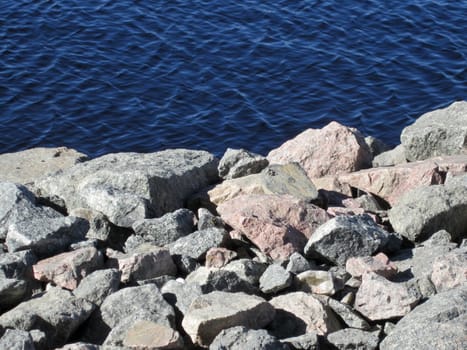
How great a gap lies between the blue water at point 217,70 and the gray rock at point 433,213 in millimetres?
7702

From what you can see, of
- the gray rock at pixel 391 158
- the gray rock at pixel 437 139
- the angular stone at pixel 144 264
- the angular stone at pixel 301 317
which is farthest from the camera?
the gray rock at pixel 391 158

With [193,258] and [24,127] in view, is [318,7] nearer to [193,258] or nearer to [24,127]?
[24,127]

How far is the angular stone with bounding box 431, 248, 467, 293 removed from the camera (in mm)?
10359

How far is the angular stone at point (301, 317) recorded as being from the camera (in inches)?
384

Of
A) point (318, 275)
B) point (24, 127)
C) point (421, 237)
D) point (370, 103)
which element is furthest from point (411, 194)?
point (24, 127)

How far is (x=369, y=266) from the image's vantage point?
36.2ft

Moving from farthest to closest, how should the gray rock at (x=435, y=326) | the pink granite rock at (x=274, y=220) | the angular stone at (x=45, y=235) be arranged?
the pink granite rock at (x=274, y=220) → the angular stone at (x=45, y=235) → the gray rock at (x=435, y=326)

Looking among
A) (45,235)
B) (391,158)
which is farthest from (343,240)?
(391,158)

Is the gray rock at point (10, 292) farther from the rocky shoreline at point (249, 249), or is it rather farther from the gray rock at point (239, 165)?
the gray rock at point (239, 165)

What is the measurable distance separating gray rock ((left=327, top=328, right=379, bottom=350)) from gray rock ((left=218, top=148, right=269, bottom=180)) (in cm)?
503

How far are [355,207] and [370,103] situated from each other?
28.6 feet

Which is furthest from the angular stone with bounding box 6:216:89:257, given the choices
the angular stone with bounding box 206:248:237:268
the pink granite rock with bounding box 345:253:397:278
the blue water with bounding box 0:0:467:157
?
the blue water with bounding box 0:0:467:157

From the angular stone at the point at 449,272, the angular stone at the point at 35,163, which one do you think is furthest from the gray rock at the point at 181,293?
the angular stone at the point at 35,163

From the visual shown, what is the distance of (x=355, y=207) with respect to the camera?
44.2 ft
